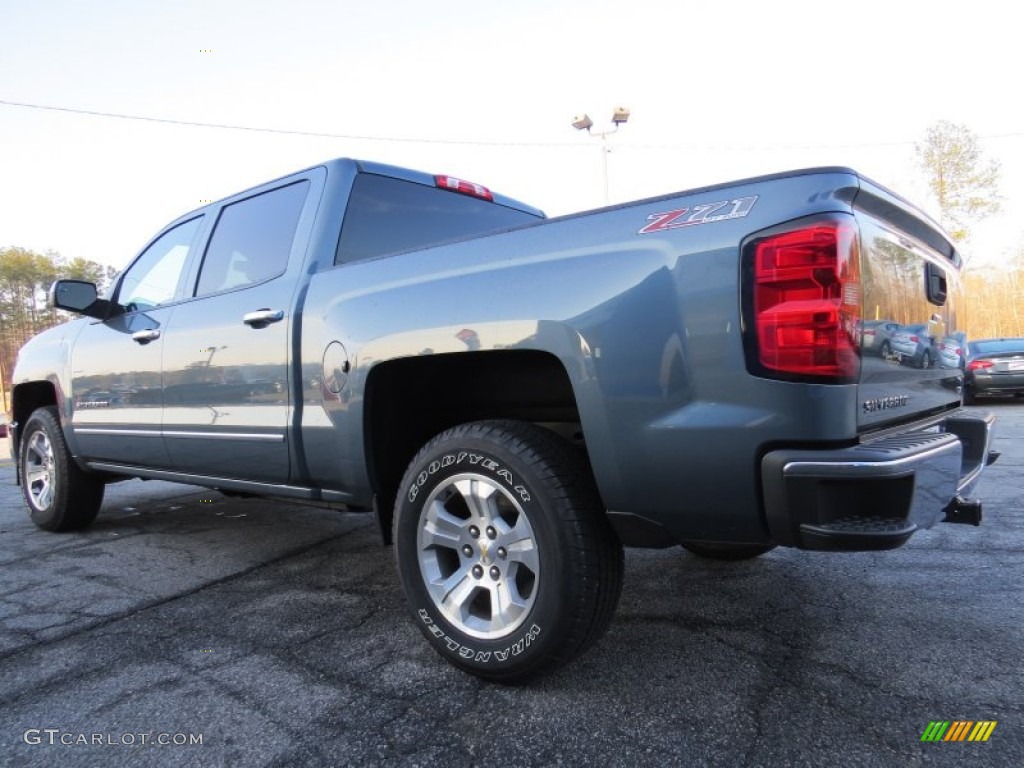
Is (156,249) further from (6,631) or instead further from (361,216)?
(6,631)

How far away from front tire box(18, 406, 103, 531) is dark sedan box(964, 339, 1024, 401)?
13.8 m

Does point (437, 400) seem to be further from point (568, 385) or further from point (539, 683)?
point (539, 683)

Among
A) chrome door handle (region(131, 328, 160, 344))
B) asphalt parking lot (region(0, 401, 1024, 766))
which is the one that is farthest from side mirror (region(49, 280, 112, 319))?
asphalt parking lot (region(0, 401, 1024, 766))

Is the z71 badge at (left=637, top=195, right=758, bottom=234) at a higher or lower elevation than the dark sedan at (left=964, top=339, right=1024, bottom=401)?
higher

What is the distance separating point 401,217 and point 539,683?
7.45ft

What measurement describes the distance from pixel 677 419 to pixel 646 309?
324 millimetres

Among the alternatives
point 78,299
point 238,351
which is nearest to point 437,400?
point 238,351

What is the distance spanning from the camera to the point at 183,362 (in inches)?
139

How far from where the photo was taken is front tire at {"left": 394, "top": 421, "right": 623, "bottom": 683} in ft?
6.82

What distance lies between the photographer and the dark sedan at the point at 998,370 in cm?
1279

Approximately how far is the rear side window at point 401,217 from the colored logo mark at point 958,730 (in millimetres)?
2302

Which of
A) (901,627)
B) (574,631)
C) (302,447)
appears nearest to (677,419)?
(574,631)

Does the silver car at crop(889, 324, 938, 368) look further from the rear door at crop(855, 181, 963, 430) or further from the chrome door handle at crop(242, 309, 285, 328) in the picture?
the chrome door handle at crop(242, 309, 285, 328)

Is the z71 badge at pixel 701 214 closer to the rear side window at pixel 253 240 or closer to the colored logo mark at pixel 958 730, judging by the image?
the colored logo mark at pixel 958 730
